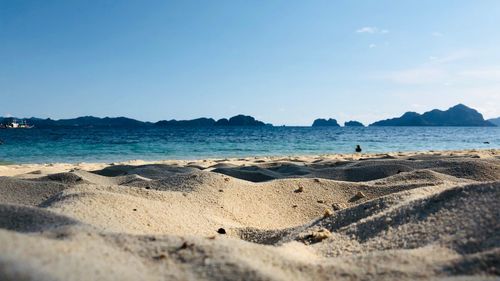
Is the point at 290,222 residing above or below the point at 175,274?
below

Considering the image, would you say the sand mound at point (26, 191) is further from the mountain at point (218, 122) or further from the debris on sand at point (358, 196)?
the mountain at point (218, 122)

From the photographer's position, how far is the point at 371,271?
58.4 inches

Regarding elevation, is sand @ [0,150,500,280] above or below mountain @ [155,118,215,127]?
below

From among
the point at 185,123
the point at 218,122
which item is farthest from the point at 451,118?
the point at 185,123

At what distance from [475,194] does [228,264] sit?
1.43 meters

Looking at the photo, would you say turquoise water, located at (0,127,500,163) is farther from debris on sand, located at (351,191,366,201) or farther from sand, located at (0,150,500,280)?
sand, located at (0,150,500,280)

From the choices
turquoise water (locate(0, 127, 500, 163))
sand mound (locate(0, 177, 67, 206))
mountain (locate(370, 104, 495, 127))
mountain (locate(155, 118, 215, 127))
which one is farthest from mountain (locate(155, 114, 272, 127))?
sand mound (locate(0, 177, 67, 206))

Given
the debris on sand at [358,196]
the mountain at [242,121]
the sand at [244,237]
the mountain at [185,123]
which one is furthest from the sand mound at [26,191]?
the mountain at [242,121]

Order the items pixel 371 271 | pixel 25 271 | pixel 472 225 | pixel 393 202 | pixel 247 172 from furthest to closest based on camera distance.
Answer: pixel 247 172 < pixel 393 202 < pixel 472 225 < pixel 371 271 < pixel 25 271

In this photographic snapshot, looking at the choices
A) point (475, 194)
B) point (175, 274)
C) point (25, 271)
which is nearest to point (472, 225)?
point (475, 194)

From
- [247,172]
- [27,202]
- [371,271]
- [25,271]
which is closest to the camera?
[25,271]

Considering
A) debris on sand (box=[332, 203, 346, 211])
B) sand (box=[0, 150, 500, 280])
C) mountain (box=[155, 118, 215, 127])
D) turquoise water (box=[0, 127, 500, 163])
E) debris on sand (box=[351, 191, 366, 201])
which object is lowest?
turquoise water (box=[0, 127, 500, 163])

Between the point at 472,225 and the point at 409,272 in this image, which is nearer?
the point at 409,272

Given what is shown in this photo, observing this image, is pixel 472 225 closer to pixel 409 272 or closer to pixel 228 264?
pixel 409 272
